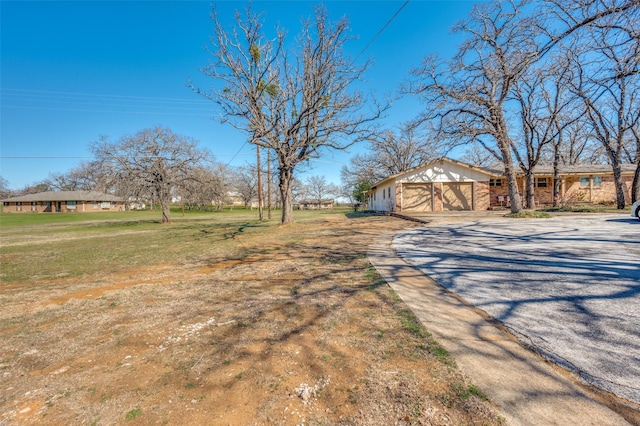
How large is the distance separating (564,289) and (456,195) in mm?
17990

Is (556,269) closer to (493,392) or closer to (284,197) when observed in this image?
(493,392)

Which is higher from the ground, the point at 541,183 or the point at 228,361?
the point at 541,183

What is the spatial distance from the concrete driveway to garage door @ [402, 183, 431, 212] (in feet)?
41.8

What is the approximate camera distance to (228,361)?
7.75 ft

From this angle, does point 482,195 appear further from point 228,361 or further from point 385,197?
point 228,361

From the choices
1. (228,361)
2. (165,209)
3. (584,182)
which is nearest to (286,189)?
(228,361)

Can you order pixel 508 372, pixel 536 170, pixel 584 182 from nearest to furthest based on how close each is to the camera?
pixel 508 372, pixel 536 170, pixel 584 182

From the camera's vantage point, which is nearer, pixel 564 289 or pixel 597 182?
pixel 564 289

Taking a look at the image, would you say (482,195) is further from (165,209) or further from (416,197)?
(165,209)

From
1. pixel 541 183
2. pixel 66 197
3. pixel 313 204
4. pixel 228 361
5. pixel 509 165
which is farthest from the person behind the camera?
pixel 313 204

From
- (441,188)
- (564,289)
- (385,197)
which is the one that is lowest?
(564,289)

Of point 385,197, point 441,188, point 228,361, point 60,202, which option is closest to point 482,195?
point 441,188

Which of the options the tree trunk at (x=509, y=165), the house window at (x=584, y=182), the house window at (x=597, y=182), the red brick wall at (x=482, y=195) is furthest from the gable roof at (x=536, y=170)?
the tree trunk at (x=509, y=165)

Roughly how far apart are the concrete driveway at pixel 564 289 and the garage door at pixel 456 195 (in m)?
12.7
